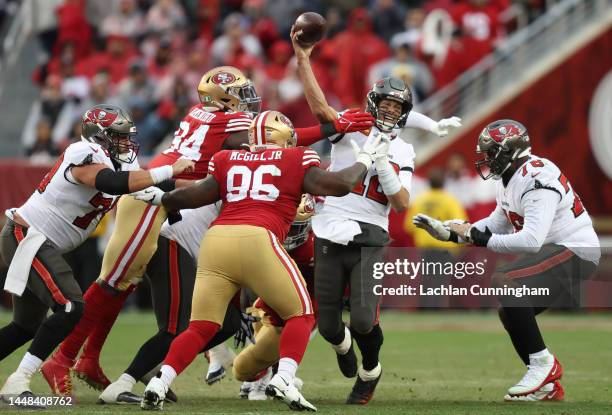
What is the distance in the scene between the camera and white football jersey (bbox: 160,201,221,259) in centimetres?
789

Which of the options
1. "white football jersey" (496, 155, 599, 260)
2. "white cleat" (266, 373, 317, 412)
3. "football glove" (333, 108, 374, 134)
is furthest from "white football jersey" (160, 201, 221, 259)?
"white football jersey" (496, 155, 599, 260)

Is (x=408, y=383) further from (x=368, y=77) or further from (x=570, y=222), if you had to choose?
(x=368, y=77)

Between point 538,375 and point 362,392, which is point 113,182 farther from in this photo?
point 538,375

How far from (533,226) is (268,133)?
1.76m

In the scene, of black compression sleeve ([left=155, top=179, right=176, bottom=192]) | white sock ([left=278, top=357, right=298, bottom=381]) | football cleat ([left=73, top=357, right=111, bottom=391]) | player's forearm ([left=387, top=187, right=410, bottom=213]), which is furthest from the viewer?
football cleat ([left=73, top=357, right=111, bottom=391])

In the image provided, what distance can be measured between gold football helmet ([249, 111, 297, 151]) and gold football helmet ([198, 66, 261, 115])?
3.16 ft

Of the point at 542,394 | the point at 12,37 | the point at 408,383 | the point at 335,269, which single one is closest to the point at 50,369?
the point at 335,269

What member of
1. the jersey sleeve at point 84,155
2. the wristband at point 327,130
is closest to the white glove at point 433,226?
the wristband at point 327,130

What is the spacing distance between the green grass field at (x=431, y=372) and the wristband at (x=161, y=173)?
1330mm

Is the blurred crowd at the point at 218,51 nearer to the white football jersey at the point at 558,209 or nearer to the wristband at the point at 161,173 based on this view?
the white football jersey at the point at 558,209

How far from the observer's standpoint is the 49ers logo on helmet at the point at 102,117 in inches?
299

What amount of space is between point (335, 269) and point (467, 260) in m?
0.94

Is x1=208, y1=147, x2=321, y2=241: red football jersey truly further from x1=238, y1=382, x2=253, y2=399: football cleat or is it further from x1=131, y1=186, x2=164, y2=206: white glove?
x1=238, y1=382, x2=253, y2=399: football cleat

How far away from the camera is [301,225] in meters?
8.24
